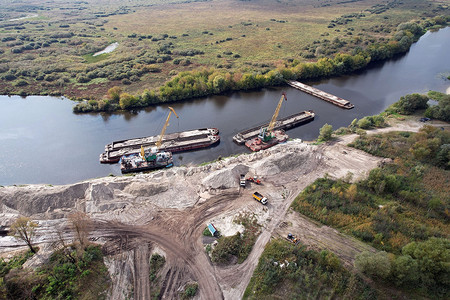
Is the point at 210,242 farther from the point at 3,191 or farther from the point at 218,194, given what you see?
the point at 3,191

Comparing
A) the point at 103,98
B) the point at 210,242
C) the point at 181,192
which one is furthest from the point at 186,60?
the point at 210,242

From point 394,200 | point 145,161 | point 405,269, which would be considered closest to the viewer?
point 405,269

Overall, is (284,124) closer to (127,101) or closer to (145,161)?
(145,161)

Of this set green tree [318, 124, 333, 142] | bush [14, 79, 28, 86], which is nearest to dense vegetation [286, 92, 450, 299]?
green tree [318, 124, 333, 142]

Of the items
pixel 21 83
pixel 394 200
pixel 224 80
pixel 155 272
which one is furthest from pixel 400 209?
pixel 21 83

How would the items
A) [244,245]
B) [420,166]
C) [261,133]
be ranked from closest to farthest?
[244,245] < [420,166] < [261,133]

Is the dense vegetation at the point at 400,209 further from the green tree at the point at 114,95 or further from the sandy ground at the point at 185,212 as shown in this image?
the green tree at the point at 114,95

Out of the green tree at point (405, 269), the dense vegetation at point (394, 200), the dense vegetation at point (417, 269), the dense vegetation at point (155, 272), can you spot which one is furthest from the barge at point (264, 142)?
the green tree at point (405, 269)
